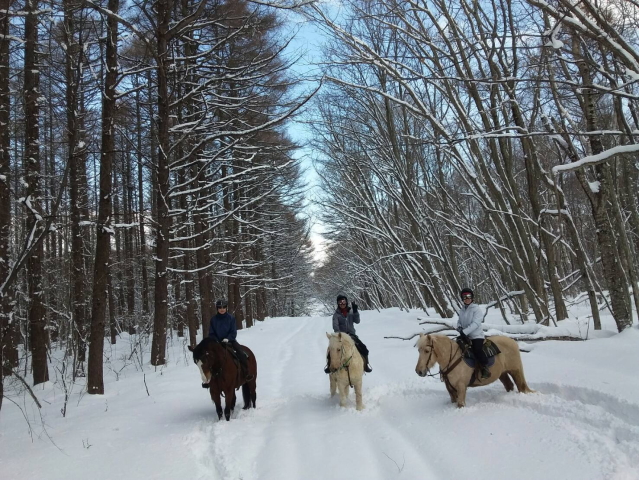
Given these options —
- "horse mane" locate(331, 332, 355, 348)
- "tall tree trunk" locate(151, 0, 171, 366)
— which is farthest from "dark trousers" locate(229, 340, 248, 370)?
"tall tree trunk" locate(151, 0, 171, 366)

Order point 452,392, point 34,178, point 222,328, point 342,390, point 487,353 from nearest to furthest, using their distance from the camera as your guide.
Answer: point 487,353
point 452,392
point 342,390
point 222,328
point 34,178

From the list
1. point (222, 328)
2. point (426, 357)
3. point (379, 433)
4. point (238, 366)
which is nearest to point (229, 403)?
point (238, 366)

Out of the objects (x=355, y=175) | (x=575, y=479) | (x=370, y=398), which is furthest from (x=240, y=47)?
(x=575, y=479)

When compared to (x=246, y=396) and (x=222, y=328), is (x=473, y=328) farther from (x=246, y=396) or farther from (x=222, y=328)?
(x=222, y=328)

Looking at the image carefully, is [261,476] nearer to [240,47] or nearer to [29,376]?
[240,47]

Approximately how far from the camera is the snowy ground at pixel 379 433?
428 cm

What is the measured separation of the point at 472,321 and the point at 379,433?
2076 mm

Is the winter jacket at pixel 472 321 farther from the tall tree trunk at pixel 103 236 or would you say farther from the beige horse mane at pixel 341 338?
the tall tree trunk at pixel 103 236

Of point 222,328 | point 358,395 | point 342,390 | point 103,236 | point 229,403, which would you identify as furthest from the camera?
point 103,236

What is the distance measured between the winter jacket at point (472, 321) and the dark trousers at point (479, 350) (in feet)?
0.46

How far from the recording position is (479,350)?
5961mm

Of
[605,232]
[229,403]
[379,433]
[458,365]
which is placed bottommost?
[379,433]

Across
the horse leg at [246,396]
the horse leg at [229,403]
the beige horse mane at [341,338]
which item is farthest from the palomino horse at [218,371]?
the beige horse mane at [341,338]

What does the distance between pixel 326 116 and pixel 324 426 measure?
455 inches
